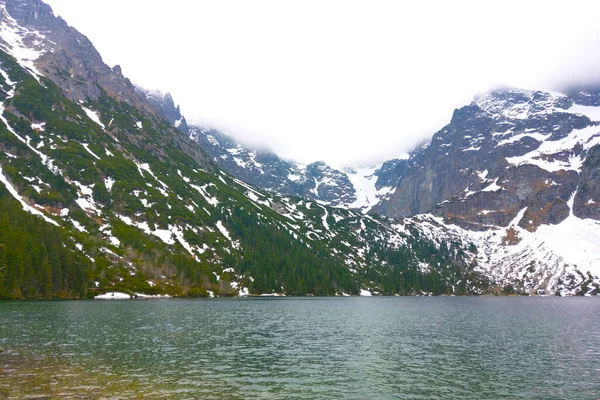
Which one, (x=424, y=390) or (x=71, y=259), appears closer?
(x=424, y=390)

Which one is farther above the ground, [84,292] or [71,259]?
[71,259]

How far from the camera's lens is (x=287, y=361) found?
168ft

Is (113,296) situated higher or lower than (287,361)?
higher

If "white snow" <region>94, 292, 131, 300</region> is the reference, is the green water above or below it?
below

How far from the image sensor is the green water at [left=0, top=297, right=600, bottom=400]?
37.4 metres

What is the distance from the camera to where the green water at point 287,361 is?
3741 centimetres

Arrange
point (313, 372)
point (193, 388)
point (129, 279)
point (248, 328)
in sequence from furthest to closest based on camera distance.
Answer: point (129, 279) < point (248, 328) < point (313, 372) < point (193, 388)

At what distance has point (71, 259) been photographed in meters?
168

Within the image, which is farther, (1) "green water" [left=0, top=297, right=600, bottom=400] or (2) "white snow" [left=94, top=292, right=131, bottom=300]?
(2) "white snow" [left=94, top=292, right=131, bottom=300]

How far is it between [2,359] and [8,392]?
1539 cm

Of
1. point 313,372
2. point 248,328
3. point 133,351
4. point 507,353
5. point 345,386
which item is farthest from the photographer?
point 248,328

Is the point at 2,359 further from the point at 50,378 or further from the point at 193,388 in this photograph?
the point at 193,388

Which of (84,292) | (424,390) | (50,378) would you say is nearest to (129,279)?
(84,292)

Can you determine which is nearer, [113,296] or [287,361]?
[287,361]
